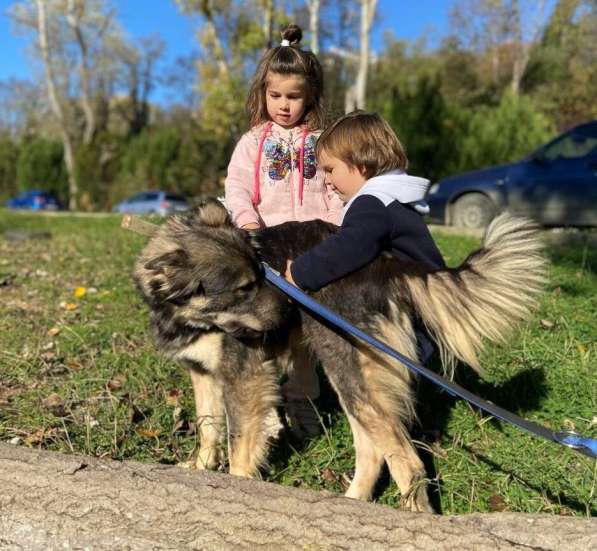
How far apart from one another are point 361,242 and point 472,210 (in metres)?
8.89

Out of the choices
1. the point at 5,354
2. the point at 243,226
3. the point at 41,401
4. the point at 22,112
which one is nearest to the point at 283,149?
the point at 243,226

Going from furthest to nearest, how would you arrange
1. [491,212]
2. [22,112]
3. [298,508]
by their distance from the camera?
[22,112], [491,212], [298,508]

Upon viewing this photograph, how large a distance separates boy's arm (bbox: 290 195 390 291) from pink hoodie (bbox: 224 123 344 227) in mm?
773

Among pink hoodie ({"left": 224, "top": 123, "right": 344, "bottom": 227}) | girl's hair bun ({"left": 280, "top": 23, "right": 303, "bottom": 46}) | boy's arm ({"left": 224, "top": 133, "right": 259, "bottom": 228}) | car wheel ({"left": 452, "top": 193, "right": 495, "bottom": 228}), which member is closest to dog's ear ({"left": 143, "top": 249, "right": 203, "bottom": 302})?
boy's arm ({"left": 224, "top": 133, "right": 259, "bottom": 228})

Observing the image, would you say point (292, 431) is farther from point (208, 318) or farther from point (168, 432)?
Result: point (208, 318)

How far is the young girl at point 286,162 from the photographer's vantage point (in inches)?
142

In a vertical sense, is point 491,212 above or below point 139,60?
below

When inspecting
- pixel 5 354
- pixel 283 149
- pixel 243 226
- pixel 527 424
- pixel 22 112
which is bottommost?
pixel 5 354

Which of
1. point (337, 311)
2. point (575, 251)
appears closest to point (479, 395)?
point (337, 311)

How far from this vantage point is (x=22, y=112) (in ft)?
196

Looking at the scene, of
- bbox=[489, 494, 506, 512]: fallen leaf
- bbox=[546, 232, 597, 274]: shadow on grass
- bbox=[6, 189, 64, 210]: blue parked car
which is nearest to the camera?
bbox=[489, 494, 506, 512]: fallen leaf

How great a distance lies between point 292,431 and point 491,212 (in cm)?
828

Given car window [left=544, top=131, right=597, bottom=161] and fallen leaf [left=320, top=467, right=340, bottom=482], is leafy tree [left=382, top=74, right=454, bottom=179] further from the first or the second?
fallen leaf [left=320, top=467, right=340, bottom=482]

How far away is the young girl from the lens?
3602mm
